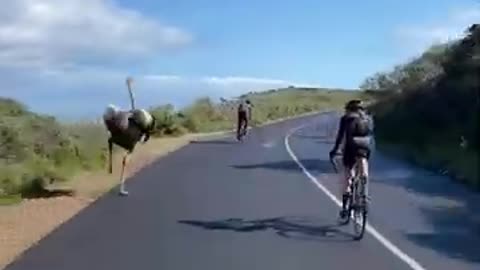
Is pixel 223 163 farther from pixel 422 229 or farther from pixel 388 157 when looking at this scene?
pixel 422 229

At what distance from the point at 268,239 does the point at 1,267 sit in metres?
3.87

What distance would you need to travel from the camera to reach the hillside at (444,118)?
3316 cm

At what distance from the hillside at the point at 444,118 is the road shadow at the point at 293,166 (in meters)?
3.24

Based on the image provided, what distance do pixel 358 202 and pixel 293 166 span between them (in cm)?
1552

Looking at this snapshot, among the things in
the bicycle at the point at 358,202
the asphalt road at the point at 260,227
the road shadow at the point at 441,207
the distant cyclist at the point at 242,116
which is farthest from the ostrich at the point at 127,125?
the distant cyclist at the point at 242,116

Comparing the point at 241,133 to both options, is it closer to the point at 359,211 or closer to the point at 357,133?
the point at 357,133

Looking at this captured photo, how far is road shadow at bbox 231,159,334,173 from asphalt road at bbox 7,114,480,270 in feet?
3.19

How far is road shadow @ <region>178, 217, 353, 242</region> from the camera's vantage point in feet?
51.5

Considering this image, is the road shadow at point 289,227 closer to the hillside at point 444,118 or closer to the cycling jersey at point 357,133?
the cycling jersey at point 357,133

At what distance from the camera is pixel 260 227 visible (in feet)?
55.0

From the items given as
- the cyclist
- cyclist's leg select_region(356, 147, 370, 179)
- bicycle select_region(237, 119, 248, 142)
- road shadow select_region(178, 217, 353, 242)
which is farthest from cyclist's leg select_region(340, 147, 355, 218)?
bicycle select_region(237, 119, 248, 142)

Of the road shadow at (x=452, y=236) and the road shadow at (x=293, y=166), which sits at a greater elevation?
the road shadow at (x=452, y=236)

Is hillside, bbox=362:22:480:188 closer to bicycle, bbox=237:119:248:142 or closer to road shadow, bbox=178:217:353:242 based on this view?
bicycle, bbox=237:119:248:142

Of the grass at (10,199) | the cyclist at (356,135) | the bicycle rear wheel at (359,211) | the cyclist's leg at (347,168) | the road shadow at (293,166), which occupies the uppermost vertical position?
the cyclist at (356,135)
